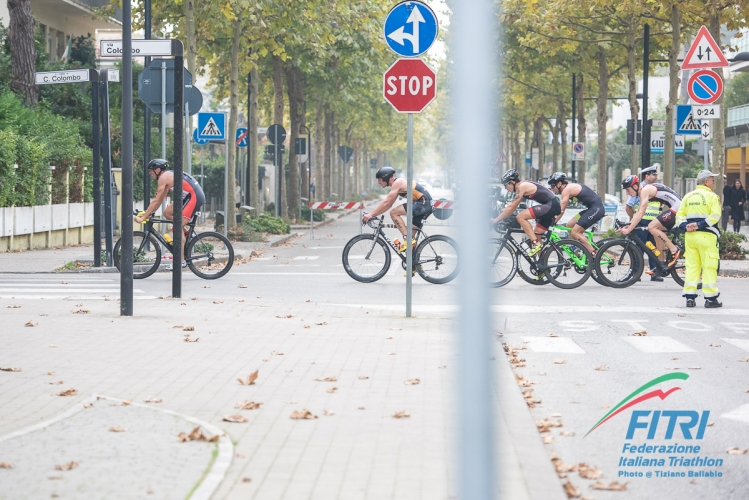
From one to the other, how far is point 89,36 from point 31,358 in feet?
115

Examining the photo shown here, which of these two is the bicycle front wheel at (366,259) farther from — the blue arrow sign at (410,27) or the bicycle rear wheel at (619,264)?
the blue arrow sign at (410,27)

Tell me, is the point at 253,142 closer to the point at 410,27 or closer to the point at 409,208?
the point at 409,208

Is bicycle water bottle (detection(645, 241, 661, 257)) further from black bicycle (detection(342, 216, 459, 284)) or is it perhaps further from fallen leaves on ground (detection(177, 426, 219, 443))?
fallen leaves on ground (detection(177, 426, 219, 443))

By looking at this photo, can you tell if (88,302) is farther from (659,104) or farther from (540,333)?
(659,104)

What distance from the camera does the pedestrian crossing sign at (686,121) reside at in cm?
2233

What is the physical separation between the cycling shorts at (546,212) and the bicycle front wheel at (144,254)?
546 cm

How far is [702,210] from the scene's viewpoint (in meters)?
13.9

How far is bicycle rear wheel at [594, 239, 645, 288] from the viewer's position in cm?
1675

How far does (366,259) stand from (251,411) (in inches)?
416

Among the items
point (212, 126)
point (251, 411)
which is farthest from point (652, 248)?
point (212, 126)

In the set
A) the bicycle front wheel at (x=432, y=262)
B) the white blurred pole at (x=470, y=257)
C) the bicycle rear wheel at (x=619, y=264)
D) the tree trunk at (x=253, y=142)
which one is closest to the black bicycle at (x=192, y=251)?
the bicycle front wheel at (x=432, y=262)

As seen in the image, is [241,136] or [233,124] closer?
[233,124]

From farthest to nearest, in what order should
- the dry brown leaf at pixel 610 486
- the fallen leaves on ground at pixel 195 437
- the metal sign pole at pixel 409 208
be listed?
the metal sign pole at pixel 409 208
the fallen leaves on ground at pixel 195 437
the dry brown leaf at pixel 610 486

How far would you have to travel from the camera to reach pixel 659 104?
82438 millimetres
